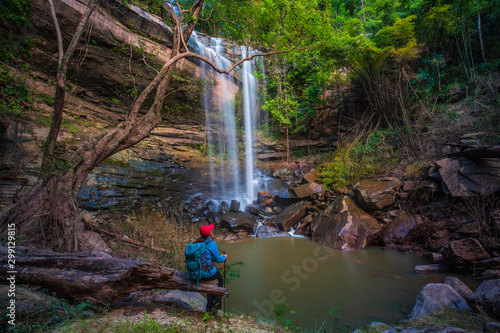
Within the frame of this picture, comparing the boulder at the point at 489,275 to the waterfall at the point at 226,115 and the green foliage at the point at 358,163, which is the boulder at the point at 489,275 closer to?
the green foliage at the point at 358,163

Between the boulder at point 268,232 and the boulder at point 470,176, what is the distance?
5.35m

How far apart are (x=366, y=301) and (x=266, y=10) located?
359 inches

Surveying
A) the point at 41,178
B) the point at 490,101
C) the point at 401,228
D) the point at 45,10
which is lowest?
the point at 401,228

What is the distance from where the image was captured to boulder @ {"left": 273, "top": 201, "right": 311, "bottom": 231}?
8.83 metres

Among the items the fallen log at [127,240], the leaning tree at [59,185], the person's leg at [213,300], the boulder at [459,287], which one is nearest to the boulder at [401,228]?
the boulder at [459,287]

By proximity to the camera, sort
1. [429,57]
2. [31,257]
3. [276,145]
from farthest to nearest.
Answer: [276,145] < [429,57] < [31,257]

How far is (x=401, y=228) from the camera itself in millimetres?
6598

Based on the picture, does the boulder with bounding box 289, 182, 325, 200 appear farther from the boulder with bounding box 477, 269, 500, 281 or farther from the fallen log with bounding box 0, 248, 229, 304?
the fallen log with bounding box 0, 248, 229, 304

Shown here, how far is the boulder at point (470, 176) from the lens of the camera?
5336 millimetres

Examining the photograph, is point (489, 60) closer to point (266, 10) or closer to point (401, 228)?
point (401, 228)

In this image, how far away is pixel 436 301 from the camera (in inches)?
126

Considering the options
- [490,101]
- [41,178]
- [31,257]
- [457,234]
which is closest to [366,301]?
[457,234]

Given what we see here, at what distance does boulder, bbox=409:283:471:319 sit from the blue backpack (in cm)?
313

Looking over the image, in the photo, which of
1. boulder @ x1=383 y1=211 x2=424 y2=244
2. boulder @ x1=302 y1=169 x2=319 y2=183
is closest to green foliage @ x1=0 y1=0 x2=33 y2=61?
boulder @ x1=302 y1=169 x2=319 y2=183
